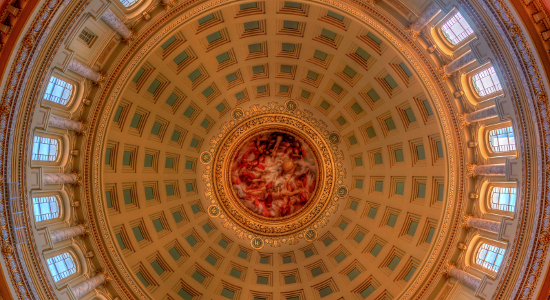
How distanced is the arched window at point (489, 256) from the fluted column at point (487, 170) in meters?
4.70

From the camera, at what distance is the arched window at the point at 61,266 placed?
21.7m

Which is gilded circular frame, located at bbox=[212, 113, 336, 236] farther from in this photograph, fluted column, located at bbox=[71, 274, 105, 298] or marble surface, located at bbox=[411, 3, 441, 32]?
marble surface, located at bbox=[411, 3, 441, 32]

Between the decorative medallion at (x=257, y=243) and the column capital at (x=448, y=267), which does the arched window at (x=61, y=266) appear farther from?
the column capital at (x=448, y=267)

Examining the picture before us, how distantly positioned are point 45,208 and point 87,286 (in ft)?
19.7

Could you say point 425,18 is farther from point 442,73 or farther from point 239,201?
point 239,201

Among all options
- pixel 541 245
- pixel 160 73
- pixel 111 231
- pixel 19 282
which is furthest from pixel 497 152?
pixel 19 282

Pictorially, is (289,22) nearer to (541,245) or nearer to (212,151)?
(212,151)

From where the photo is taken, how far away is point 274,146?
34.0 m

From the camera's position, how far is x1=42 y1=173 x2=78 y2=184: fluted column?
20859 millimetres

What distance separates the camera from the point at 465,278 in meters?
23.4

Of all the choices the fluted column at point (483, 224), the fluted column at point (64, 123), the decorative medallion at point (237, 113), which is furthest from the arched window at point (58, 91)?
the fluted column at point (483, 224)

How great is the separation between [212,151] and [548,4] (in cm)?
2542

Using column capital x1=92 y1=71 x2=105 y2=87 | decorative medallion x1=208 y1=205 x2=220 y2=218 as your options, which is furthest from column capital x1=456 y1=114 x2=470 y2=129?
column capital x1=92 y1=71 x2=105 y2=87

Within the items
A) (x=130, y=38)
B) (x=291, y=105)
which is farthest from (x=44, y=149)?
(x=291, y=105)
